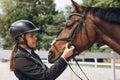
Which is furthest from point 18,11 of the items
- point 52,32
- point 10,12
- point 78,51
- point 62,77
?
point 78,51

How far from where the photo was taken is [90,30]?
16.9 ft

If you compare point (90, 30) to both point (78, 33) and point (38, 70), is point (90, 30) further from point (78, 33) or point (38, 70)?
point (38, 70)

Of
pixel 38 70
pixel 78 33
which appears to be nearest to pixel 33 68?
pixel 38 70

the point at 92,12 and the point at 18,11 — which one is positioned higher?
the point at 92,12

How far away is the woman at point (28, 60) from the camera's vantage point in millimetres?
3367

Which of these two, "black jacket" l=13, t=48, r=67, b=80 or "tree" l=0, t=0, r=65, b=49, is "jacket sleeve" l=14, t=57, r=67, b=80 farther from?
"tree" l=0, t=0, r=65, b=49

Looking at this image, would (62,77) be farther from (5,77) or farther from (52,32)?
(52,32)

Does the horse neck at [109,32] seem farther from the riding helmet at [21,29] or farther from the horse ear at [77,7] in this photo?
the riding helmet at [21,29]

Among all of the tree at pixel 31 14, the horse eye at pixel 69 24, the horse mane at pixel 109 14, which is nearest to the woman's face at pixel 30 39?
the horse eye at pixel 69 24

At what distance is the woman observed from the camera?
3367mm

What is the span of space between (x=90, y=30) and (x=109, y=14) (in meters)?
0.31

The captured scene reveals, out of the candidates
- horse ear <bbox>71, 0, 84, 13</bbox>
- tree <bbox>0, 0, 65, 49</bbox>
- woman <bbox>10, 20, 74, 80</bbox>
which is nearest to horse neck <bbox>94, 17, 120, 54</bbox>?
horse ear <bbox>71, 0, 84, 13</bbox>

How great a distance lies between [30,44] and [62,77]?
7.21 m

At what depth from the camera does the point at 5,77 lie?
904cm
